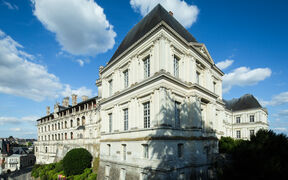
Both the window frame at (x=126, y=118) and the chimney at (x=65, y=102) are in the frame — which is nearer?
the window frame at (x=126, y=118)

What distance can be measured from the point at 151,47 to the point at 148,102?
485 centimetres

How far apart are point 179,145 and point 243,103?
32.1 meters

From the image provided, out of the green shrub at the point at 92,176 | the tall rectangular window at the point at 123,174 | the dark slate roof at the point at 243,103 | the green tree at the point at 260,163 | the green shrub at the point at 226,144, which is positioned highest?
the dark slate roof at the point at 243,103

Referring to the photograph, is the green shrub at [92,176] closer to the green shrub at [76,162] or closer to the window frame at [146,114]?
the green shrub at [76,162]

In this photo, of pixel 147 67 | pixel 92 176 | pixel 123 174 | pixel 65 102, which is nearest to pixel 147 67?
pixel 147 67

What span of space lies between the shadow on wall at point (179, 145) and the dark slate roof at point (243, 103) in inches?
1017

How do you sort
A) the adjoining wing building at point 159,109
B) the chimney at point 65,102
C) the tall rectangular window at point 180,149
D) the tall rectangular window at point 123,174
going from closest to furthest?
the adjoining wing building at point 159,109, the tall rectangular window at point 180,149, the tall rectangular window at point 123,174, the chimney at point 65,102

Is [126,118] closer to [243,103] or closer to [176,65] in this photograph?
A: [176,65]

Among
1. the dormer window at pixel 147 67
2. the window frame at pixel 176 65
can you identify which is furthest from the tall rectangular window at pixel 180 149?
the dormer window at pixel 147 67

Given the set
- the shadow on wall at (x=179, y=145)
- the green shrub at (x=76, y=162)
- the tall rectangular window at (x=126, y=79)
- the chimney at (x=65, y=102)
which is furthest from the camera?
the chimney at (x=65, y=102)

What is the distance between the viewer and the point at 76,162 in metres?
22.7

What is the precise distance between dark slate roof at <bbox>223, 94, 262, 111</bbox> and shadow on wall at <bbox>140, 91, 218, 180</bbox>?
25.8 m

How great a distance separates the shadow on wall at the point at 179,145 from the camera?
12.7m

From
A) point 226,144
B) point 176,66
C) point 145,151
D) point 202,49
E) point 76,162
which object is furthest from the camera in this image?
point 76,162
